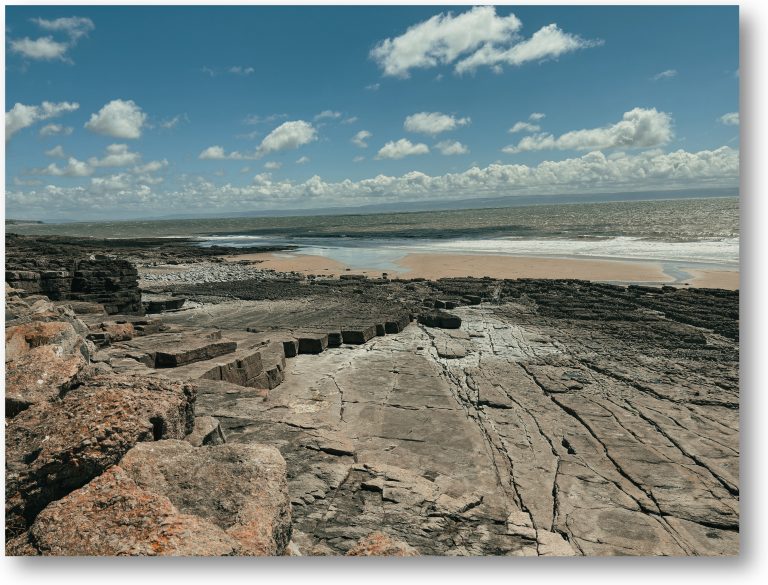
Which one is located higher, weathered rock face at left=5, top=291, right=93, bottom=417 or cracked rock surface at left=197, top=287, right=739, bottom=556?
weathered rock face at left=5, top=291, right=93, bottom=417

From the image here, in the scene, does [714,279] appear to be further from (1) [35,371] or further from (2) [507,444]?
(1) [35,371]

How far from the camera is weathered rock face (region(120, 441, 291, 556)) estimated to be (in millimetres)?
3539

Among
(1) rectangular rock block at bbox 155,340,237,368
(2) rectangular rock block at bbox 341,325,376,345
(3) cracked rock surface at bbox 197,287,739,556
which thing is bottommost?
(3) cracked rock surface at bbox 197,287,739,556

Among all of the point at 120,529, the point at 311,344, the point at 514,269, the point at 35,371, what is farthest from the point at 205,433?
the point at 514,269

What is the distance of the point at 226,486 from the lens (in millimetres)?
3816

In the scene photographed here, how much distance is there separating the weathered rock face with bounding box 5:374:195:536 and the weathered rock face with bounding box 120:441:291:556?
0.19 m

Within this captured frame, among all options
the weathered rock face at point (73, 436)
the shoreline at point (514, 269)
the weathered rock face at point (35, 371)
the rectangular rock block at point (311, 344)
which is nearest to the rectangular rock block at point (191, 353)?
the rectangular rock block at point (311, 344)

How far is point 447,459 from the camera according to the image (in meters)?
6.26

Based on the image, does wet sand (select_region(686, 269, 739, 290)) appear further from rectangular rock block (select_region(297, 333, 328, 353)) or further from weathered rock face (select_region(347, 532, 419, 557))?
weathered rock face (select_region(347, 532, 419, 557))

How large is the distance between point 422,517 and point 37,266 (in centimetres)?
1820

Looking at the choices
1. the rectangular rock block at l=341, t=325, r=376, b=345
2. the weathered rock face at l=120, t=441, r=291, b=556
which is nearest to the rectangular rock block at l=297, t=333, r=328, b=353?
the rectangular rock block at l=341, t=325, r=376, b=345

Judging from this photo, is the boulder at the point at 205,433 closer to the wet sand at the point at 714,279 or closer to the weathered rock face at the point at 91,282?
the weathered rock face at the point at 91,282

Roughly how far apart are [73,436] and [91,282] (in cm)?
1513

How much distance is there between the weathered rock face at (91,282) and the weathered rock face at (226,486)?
1389 cm
